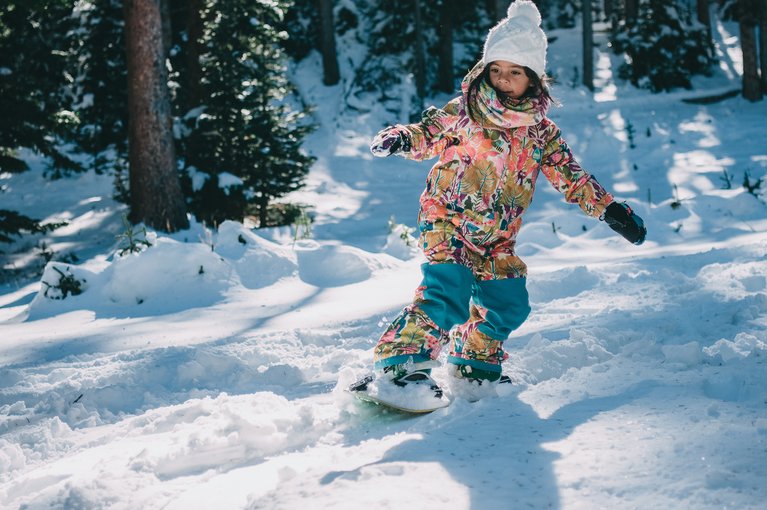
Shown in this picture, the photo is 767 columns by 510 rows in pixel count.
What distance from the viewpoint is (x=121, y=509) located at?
83.0 inches

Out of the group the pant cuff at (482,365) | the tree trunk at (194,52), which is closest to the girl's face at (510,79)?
the pant cuff at (482,365)

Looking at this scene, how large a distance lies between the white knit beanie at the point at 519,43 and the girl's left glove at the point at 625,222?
0.72m

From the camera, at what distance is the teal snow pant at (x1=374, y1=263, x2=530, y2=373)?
3045 millimetres

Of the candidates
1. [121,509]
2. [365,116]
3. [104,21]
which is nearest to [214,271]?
[121,509]

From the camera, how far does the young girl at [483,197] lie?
3.08 m

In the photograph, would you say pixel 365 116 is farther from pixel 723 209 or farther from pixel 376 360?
pixel 376 360

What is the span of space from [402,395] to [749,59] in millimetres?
18963

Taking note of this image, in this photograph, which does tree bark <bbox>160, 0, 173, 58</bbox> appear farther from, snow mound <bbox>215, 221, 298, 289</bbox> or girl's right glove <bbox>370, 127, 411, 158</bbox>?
girl's right glove <bbox>370, 127, 411, 158</bbox>

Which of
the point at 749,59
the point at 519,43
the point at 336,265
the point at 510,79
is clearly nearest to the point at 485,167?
the point at 510,79

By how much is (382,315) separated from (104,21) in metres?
8.42

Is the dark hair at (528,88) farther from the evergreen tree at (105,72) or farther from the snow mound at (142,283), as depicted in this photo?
the evergreen tree at (105,72)

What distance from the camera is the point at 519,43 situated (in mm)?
3123

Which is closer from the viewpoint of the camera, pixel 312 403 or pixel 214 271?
pixel 312 403

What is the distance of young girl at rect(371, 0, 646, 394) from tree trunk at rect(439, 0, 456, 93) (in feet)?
61.2
